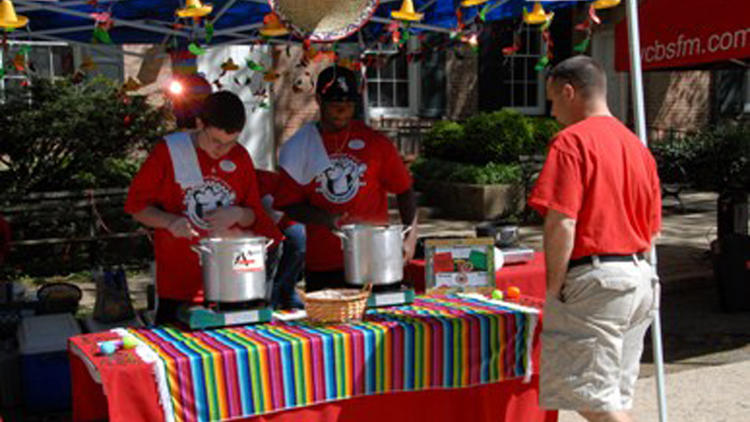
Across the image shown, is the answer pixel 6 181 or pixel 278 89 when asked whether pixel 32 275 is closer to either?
pixel 6 181

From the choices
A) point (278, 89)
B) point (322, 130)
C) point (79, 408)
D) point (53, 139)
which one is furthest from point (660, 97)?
point (79, 408)

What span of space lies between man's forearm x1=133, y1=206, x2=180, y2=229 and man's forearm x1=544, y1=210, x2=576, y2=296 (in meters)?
1.44

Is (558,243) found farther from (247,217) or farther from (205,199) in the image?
(205,199)

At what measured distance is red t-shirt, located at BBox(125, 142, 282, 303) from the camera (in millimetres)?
3314

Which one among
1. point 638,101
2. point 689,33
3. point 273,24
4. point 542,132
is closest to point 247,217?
point 273,24

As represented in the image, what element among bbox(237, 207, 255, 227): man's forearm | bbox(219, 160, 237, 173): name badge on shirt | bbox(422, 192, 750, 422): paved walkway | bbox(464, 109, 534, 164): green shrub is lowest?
bbox(422, 192, 750, 422): paved walkway

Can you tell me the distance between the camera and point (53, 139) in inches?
344

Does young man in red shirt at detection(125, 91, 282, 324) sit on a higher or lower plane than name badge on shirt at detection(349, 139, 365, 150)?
lower

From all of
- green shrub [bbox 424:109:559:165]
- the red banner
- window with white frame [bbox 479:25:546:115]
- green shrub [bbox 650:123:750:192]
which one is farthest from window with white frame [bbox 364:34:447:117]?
the red banner

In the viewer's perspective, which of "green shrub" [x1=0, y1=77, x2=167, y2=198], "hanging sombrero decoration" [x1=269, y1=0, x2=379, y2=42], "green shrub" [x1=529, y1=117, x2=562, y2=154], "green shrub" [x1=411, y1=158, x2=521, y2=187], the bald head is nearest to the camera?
the bald head

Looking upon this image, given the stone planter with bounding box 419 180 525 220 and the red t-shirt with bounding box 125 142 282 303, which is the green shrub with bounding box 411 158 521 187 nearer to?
the stone planter with bounding box 419 180 525 220

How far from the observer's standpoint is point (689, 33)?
617cm

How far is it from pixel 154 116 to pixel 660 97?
422 inches

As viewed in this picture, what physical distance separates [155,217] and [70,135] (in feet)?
19.7
